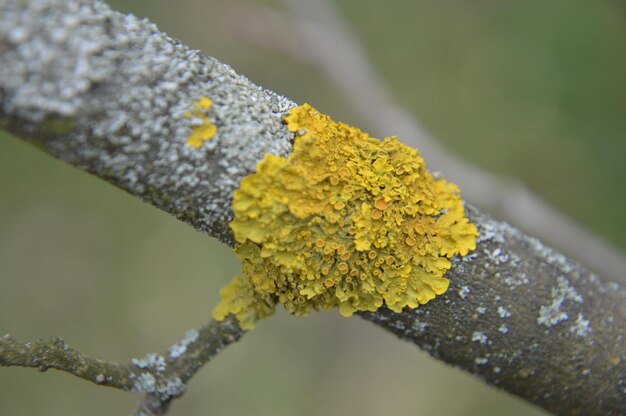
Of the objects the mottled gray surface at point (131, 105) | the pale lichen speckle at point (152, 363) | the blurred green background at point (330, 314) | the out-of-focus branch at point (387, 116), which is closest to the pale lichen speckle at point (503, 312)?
the mottled gray surface at point (131, 105)

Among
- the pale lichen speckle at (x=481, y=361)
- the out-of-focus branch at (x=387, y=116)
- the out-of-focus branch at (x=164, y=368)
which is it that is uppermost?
the out-of-focus branch at (x=387, y=116)

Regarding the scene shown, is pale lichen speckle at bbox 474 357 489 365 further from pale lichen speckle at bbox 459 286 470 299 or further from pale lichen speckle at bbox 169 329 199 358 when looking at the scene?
pale lichen speckle at bbox 169 329 199 358

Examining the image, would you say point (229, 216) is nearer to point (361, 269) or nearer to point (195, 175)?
point (195, 175)

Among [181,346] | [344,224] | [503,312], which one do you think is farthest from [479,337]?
[181,346]

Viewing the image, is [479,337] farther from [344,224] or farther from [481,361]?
[344,224]

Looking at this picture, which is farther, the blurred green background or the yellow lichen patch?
the blurred green background

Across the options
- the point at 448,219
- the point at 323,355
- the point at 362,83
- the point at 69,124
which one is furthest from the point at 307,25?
the point at 69,124

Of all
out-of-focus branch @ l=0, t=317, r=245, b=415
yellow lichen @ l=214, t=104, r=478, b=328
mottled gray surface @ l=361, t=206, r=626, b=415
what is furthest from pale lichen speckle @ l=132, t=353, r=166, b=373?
mottled gray surface @ l=361, t=206, r=626, b=415

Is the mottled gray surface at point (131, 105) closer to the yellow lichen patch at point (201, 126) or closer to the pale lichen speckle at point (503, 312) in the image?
the yellow lichen patch at point (201, 126)
